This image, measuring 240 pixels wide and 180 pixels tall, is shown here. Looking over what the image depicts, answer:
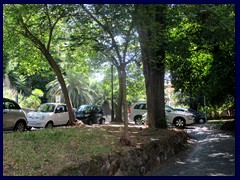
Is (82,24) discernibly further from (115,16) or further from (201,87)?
(201,87)

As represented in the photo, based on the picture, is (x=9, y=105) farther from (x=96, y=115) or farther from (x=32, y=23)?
(x=96, y=115)

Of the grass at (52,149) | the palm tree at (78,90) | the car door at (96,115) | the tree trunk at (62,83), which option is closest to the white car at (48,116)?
Answer: the tree trunk at (62,83)

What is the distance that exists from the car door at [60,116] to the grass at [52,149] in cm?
836

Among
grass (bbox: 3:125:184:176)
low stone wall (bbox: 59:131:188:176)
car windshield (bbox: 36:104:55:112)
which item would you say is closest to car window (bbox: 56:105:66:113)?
car windshield (bbox: 36:104:55:112)

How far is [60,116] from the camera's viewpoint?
18.3 metres

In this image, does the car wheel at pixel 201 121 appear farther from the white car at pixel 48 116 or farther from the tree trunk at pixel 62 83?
the tree trunk at pixel 62 83

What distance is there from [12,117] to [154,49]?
24.1 feet

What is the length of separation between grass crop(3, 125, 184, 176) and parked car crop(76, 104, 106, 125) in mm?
11317

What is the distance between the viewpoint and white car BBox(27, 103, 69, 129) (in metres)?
Result: 16.9

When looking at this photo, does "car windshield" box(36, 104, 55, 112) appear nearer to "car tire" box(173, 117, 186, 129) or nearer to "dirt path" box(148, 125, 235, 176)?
"car tire" box(173, 117, 186, 129)
